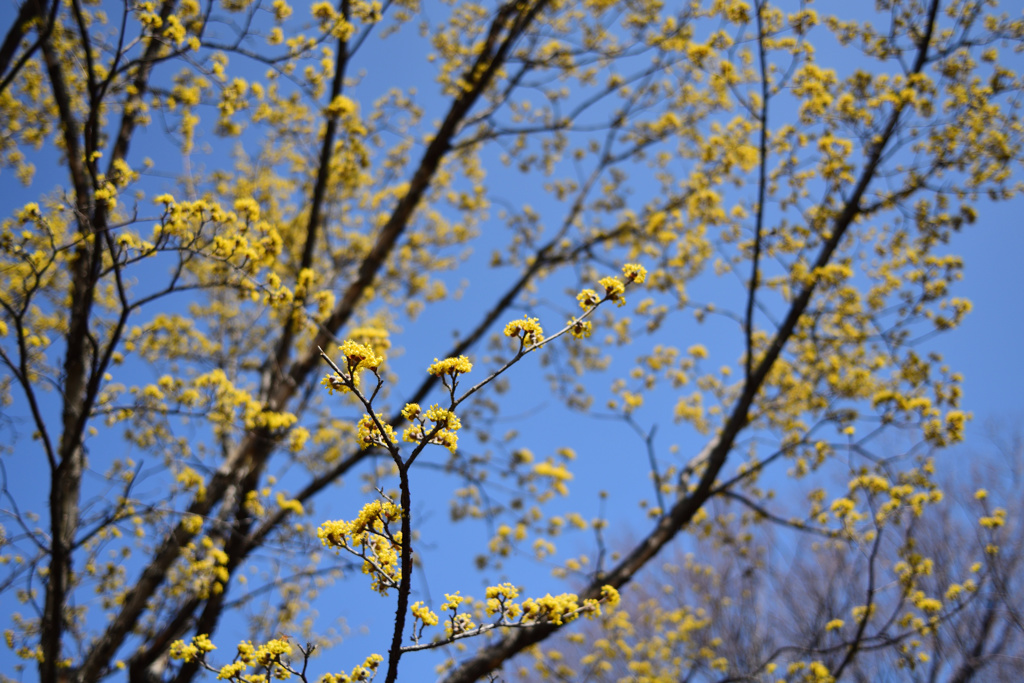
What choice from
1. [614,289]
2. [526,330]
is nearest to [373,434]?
[526,330]

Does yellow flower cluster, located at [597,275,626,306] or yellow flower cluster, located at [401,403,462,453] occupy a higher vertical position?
yellow flower cluster, located at [597,275,626,306]

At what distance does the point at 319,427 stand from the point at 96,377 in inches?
140

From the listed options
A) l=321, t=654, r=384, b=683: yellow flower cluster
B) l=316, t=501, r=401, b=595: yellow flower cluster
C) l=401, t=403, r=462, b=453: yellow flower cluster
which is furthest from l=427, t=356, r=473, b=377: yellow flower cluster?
l=321, t=654, r=384, b=683: yellow flower cluster

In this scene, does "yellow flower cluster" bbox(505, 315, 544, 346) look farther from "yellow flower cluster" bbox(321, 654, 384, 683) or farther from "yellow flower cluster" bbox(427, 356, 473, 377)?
"yellow flower cluster" bbox(321, 654, 384, 683)

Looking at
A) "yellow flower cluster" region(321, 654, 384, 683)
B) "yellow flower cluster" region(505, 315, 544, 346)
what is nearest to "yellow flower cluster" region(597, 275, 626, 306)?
"yellow flower cluster" region(505, 315, 544, 346)

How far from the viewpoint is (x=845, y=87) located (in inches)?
239

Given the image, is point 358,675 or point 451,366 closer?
point 451,366

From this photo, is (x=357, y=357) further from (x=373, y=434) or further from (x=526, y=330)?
(x=526, y=330)

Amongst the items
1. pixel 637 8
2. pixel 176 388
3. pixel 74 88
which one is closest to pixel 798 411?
pixel 637 8

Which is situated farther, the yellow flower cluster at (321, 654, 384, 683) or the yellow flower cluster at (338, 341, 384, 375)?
the yellow flower cluster at (321, 654, 384, 683)

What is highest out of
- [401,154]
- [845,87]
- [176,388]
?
[401,154]

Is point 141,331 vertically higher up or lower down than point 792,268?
higher up

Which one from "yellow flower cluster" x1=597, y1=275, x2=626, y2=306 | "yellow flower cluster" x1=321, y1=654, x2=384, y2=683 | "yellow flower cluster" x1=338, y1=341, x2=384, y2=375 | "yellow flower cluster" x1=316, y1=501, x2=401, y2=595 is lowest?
"yellow flower cluster" x1=321, y1=654, x2=384, y2=683

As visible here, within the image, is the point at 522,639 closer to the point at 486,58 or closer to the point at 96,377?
the point at 96,377
